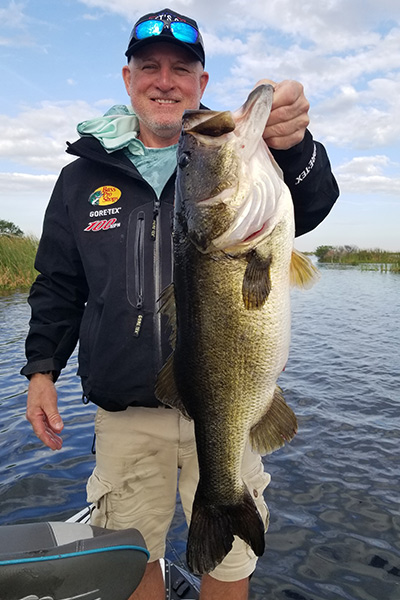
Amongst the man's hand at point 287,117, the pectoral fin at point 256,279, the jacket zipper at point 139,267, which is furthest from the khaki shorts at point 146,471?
the man's hand at point 287,117

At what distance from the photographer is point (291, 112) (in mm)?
2260

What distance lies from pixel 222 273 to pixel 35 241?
1993 cm

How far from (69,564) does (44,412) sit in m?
1.13

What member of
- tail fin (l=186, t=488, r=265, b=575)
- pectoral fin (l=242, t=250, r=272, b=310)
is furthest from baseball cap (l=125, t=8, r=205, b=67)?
tail fin (l=186, t=488, r=265, b=575)

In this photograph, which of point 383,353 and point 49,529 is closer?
point 49,529

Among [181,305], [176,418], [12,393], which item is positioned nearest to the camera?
[181,305]

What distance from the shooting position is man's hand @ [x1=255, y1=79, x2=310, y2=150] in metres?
2.21

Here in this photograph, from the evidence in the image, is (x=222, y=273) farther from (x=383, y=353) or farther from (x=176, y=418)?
(x=383, y=353)

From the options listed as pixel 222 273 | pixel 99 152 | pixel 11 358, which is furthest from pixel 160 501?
pixel 11 358

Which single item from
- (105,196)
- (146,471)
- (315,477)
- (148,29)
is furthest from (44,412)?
(315,477)

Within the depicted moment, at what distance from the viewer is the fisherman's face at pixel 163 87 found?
10.6ft

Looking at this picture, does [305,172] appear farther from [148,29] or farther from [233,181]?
[148,29]

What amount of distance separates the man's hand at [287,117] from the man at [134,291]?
17.2 inches

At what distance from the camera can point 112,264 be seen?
3.12 meters
